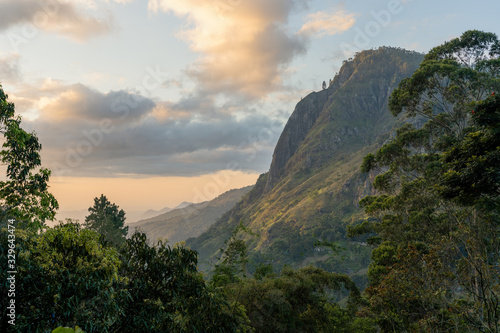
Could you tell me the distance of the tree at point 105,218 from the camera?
177 ft

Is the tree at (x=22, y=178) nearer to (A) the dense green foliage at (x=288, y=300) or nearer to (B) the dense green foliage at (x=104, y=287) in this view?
(B) the dense green foliage at (x=104, y=287)

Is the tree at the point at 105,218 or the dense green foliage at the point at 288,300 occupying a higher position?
the tree at the point at 105,218

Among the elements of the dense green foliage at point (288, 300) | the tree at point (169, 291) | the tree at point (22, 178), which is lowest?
the dense green foliage at point (288, 300)

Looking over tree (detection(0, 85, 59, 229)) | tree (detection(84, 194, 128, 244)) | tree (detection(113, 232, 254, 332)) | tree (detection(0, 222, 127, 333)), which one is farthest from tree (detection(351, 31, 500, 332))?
tree (detection(84, 194, 128, 244))

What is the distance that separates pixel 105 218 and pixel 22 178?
48580 mm

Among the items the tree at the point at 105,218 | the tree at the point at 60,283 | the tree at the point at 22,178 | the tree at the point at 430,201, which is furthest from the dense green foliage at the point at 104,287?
the tree at the point at 105,218

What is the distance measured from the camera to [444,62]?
23.6 metres

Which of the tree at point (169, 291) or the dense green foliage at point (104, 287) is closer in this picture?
the dense green foliage at point (104, 287)

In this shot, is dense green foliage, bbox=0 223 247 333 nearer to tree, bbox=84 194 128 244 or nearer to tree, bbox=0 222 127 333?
tree, bbox=0 222 127 333

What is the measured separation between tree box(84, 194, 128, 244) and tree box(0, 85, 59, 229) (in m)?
43.9

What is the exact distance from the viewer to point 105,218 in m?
56.6

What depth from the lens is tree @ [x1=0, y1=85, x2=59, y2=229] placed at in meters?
11.9

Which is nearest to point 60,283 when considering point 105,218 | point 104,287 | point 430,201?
point 104,287

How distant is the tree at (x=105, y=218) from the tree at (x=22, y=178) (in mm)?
43935
